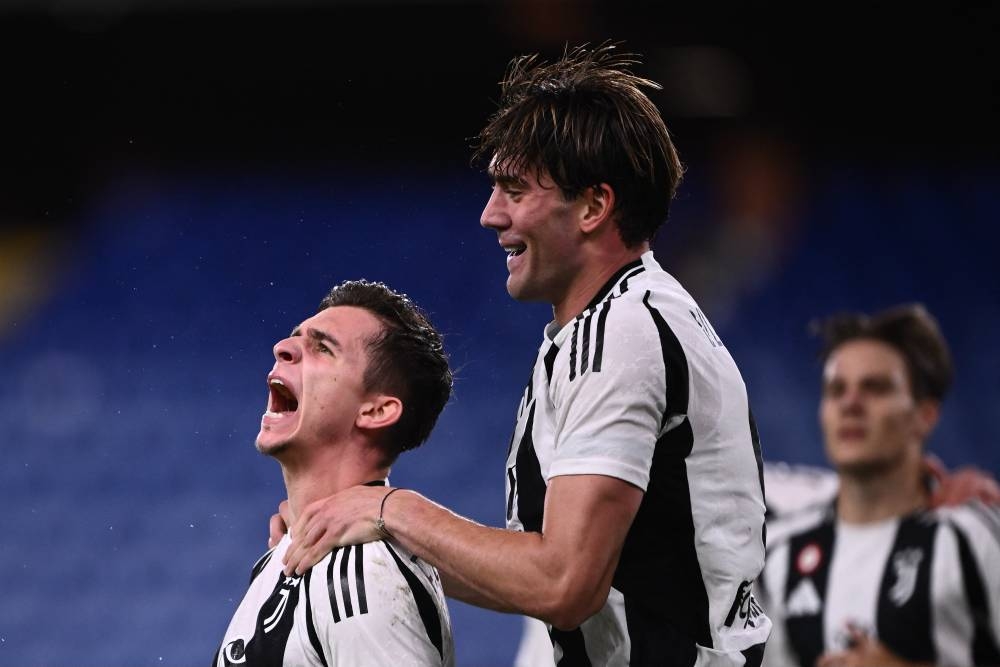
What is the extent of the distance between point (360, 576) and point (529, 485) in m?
0.42

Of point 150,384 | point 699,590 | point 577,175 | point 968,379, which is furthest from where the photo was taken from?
point 150,384

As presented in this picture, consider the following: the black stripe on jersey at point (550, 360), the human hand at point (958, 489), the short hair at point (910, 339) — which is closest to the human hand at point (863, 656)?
the human hand at point (958, 489)

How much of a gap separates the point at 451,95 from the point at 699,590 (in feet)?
25.4

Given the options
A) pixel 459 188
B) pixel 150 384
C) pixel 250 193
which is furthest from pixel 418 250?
pixel 150 384

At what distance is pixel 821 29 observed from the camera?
9492 millimetres

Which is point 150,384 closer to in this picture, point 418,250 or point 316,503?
point 418,250

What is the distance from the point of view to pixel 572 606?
7.98 ft

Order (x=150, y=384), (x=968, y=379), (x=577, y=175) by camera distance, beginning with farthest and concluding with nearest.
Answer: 1. (x=150, y=384)
2. (x=968, y=379)
3. (x=577, y=175)

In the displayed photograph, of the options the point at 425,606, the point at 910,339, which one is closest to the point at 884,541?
the point at 910,339

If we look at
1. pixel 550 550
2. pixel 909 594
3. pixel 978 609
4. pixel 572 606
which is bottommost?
pixel 572 606

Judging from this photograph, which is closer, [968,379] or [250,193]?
[968,379]

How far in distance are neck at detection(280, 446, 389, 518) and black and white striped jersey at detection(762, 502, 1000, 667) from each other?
426 cm

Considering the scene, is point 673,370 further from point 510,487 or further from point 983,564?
point 983,564

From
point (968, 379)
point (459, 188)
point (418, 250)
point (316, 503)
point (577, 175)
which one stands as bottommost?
point (316, 503)
